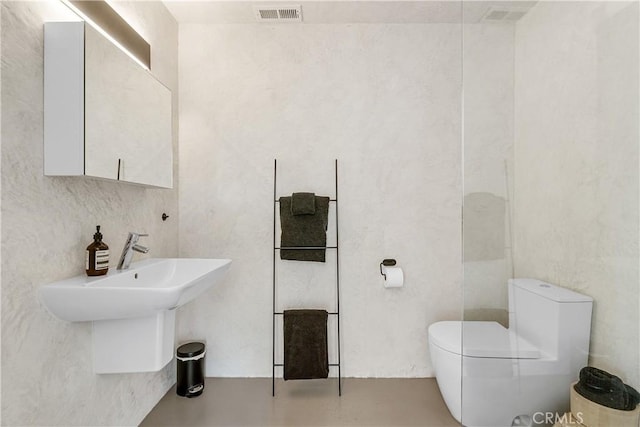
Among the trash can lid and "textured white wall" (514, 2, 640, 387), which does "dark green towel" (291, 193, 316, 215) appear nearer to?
the trash can lid

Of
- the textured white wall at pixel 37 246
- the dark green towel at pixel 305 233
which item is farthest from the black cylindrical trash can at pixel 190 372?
the dark green towel at pixel 305 233

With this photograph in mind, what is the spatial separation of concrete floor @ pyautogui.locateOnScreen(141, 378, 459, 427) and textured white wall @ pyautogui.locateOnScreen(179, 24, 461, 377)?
111 millimetres

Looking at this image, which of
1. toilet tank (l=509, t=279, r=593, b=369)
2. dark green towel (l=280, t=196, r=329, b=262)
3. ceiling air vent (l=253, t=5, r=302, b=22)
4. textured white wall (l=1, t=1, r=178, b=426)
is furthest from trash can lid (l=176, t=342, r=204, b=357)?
ceiling air vent (l=253, t=5, r=302, b=22)

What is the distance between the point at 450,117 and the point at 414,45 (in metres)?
0.54

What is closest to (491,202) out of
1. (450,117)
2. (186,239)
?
(450,117)

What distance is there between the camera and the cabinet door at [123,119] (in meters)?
1.25

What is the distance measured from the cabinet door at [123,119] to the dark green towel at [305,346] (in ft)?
3.64

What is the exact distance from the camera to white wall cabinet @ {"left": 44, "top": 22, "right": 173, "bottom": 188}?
118cm

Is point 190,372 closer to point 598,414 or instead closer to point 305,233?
point 305,233

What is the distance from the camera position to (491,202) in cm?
121

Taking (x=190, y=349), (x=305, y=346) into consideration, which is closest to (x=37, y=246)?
(x=190, y=349)

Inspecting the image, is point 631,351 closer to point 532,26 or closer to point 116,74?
point 532,26

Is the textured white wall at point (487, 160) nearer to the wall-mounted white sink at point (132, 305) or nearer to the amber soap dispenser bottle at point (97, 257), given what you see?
the wall-mounted white sink at point (132, 305)

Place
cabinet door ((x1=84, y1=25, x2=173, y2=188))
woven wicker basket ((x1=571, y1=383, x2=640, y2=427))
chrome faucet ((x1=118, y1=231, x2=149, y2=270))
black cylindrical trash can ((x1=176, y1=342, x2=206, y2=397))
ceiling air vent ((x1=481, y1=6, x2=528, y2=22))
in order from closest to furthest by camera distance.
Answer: woven wicker basket ((x1=571, y1=383, x2=640, y2=427)) → ceiling air vent ((x1=481, y1=6, x2=528, y2=22)) → cabinet door ((x1=84, y1=25, x2=173, y2=188)) → chrome faucet ((x1=118, y1=231, x2=149, y2=270)) → black cylindrical trash can ((x1=176, y1=342, x2=206, y2=397))
